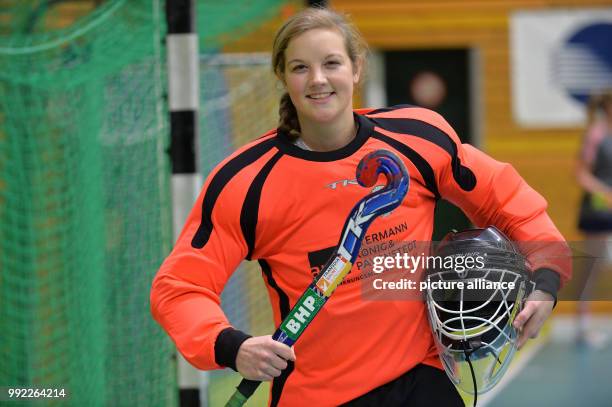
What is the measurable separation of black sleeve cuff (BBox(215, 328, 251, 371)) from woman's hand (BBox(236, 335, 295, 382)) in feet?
0.06

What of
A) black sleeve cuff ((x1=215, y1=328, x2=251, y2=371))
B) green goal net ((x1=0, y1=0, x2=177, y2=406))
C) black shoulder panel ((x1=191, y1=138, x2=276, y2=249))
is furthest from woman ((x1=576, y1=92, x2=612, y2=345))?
black sleeve cuff ((x1=215, y1=328, x2=251, y2=371))

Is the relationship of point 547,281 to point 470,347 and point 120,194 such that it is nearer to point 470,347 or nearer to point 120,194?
point 470,347

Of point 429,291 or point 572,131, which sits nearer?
point 429,291

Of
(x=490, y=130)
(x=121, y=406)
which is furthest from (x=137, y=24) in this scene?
(x=490, y=130)

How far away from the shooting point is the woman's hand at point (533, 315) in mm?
2502

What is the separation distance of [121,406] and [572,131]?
22.2 feet

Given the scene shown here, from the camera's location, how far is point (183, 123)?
3.64 m

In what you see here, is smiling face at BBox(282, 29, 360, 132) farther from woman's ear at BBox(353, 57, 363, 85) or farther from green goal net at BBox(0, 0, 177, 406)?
green goal net at BBox(0, 0, 177, 406)

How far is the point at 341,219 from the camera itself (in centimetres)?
264

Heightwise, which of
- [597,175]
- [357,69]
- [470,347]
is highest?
[357,69]

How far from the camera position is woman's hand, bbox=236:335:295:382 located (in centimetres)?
233

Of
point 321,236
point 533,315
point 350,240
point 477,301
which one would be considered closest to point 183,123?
point 321,236

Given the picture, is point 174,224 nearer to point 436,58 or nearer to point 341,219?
point 341,219

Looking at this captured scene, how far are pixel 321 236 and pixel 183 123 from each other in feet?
3.76
